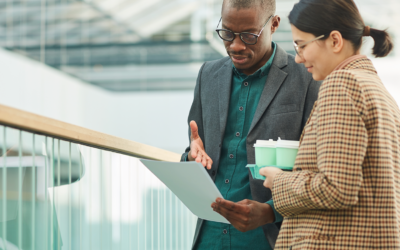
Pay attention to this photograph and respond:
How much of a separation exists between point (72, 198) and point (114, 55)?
10350 millimetres

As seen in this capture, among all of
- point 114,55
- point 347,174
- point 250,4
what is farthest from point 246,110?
point 114,55

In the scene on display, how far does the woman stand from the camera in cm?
111

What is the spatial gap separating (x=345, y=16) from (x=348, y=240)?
57 cm

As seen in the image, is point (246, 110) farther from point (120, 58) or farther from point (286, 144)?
point (120, 58)

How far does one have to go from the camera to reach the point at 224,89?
175 cm

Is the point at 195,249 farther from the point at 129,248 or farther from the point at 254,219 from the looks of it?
the point at 129,248

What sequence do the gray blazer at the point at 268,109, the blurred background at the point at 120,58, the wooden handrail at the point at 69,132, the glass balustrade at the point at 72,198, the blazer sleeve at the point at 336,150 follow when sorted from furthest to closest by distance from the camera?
the blurred background at the point at 120,58 < the gray blazer at the point at 268,109 < the glass balustrade at the point at 72,198 < the wooden handrail at the point at 69,132 < the blazer sleeve at the point at 336,150

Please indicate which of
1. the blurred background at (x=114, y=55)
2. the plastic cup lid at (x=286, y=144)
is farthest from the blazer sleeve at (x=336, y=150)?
the blurred background at (x=114, y=55)

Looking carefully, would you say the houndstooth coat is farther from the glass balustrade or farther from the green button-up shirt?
the glass balustrade

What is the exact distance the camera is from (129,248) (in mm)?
2182

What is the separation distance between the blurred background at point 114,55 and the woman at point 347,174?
9720mm

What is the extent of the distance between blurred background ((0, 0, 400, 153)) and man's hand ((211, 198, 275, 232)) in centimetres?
958

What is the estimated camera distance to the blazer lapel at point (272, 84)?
161 cm

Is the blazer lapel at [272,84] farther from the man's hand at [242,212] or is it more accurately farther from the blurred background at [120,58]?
the blurred background at [120,58]
